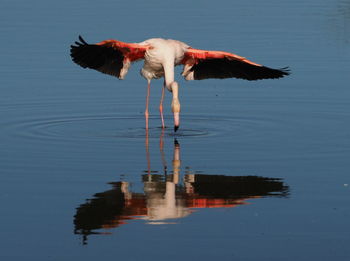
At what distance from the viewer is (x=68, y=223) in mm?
10359

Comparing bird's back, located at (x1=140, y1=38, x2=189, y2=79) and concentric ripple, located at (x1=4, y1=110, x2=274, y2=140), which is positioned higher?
bird's back, located at (x1=140, y1=38, x2=189, y2=79)

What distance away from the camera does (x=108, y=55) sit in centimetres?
1689

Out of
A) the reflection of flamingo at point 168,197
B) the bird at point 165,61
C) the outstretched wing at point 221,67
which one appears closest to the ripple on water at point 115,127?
the bird at point 165,61

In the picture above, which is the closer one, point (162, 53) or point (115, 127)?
point (115, 127)

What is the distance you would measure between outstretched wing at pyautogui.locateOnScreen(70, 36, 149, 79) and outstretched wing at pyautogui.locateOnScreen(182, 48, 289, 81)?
1017mm

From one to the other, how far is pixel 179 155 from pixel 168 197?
259cm

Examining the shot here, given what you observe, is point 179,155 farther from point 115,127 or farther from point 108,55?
point 108,55

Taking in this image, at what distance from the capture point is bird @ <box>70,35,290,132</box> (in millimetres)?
16438

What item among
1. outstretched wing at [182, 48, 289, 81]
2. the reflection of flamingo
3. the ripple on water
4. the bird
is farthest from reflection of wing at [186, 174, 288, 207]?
outstretched wing at [182, 48, 289, 81]

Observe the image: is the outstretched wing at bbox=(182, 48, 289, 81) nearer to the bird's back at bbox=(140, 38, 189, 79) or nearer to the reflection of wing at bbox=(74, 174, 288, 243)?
the bird's back at bbox=(140, 38, 189, 79)

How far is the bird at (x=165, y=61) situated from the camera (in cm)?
1644

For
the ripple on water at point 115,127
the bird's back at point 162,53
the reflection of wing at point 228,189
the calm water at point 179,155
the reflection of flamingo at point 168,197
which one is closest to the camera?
the calm water at point 179,155

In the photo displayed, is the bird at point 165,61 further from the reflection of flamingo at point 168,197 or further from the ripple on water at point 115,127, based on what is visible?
the reflection of flamingo at point 168,197

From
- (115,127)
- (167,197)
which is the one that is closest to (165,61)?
(115,127)
